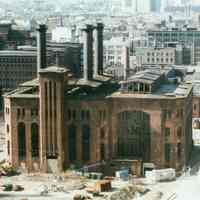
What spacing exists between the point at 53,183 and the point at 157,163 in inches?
434

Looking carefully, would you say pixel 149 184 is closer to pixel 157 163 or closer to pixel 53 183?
pixel 157 163

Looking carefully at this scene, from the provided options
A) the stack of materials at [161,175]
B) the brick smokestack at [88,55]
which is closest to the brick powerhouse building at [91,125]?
the stack of materials at [161,175]

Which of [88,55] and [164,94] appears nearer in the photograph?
[164,94]

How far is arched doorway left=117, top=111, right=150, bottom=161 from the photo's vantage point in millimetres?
73000

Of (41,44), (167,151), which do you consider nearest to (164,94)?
(167,151)

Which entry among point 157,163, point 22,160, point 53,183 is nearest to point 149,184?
point 157,163

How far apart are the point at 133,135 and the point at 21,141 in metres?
11.5

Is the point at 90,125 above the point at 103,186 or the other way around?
above

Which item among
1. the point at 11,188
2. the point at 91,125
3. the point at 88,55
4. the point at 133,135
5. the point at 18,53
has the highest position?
the point at 88,55

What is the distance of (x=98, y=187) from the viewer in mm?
65875

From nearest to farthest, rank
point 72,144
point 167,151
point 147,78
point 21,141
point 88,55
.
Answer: point 167,151
point 72,144
point 21,141
point 147,78
point 88,55

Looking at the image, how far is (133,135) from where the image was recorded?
242ft

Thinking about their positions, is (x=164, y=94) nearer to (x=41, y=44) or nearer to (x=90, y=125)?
(x=90, y=125)

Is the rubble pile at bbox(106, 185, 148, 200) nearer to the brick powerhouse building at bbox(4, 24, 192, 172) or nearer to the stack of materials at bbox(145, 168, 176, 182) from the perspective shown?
the stack of materials at bbox(145, 168, 176, 182)
